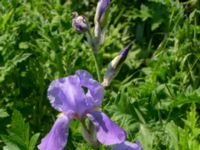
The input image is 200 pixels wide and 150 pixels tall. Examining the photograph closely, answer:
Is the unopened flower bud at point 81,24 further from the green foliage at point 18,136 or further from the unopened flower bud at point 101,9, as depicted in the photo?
the green foliage at point 18,136

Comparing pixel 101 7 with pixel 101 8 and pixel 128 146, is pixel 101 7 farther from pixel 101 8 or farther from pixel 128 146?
pixel 128 146

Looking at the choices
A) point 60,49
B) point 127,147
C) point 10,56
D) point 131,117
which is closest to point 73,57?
point 60,49

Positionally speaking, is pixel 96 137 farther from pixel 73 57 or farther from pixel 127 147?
pixel 73 57

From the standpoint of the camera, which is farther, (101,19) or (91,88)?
(101,19)

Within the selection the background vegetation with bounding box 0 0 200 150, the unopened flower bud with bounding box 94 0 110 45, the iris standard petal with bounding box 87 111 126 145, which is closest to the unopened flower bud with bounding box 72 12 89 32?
the unopened flower bud with bounding box 94 0 110 45

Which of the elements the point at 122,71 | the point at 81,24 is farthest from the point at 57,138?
the point at 122,71

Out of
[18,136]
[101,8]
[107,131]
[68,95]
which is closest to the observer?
[107,131]
